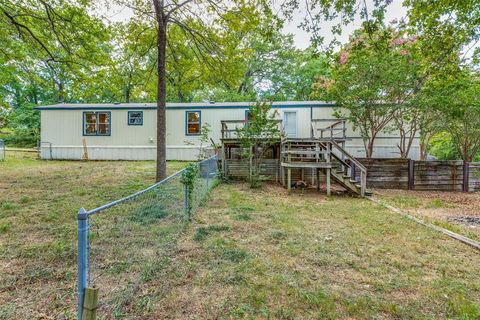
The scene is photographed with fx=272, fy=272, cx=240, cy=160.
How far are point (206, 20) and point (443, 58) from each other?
6.43 metres

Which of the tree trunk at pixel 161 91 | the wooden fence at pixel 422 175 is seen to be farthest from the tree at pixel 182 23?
the wooden fence at pixel 422 175

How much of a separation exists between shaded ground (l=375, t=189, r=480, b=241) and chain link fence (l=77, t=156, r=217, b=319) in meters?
4.61

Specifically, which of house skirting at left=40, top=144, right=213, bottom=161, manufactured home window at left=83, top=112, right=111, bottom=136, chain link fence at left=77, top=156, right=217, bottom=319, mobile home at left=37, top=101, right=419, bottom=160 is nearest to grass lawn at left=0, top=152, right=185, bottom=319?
chain link fence at left=77, top=156, right=217, bottom=319

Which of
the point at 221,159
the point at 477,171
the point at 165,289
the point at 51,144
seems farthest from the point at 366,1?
the point at 51,144

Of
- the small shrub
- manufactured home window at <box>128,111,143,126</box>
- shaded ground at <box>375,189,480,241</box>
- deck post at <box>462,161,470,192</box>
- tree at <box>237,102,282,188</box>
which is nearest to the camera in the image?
the small shrub

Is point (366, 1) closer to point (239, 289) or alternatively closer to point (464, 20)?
point (464, 20)

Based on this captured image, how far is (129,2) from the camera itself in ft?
26.0

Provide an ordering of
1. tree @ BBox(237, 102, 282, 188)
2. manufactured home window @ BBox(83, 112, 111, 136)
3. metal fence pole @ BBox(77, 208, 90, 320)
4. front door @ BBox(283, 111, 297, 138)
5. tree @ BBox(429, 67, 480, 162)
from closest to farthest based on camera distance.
Result: metal fence pole @ BBox(77, 208, 90, 320) → tree @ BBox(237, 102, 282, 188) → tree @ BBox(429, 67, 480, 162) → front door @ BBox(283, 111, 297, 138) → manufactured home window @ BBox(83, 112, 111, 136)

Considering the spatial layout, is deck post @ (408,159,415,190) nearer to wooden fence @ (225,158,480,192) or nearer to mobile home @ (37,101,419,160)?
wooden fence @ (225,158,480,192)

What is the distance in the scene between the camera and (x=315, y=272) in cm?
294

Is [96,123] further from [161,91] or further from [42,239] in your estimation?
[42,239]

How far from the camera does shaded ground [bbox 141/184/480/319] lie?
2279mm

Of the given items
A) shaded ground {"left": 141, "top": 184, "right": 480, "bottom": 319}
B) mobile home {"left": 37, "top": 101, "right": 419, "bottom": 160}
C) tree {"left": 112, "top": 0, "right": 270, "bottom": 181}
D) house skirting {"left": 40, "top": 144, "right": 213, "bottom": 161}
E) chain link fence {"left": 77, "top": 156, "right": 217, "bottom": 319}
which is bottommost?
shaded ground {"left": 141, "top": 184, "right": 480, "bottom": 319}

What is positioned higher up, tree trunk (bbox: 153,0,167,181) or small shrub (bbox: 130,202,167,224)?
tree trunk (bbox: 153,0,167,181)
